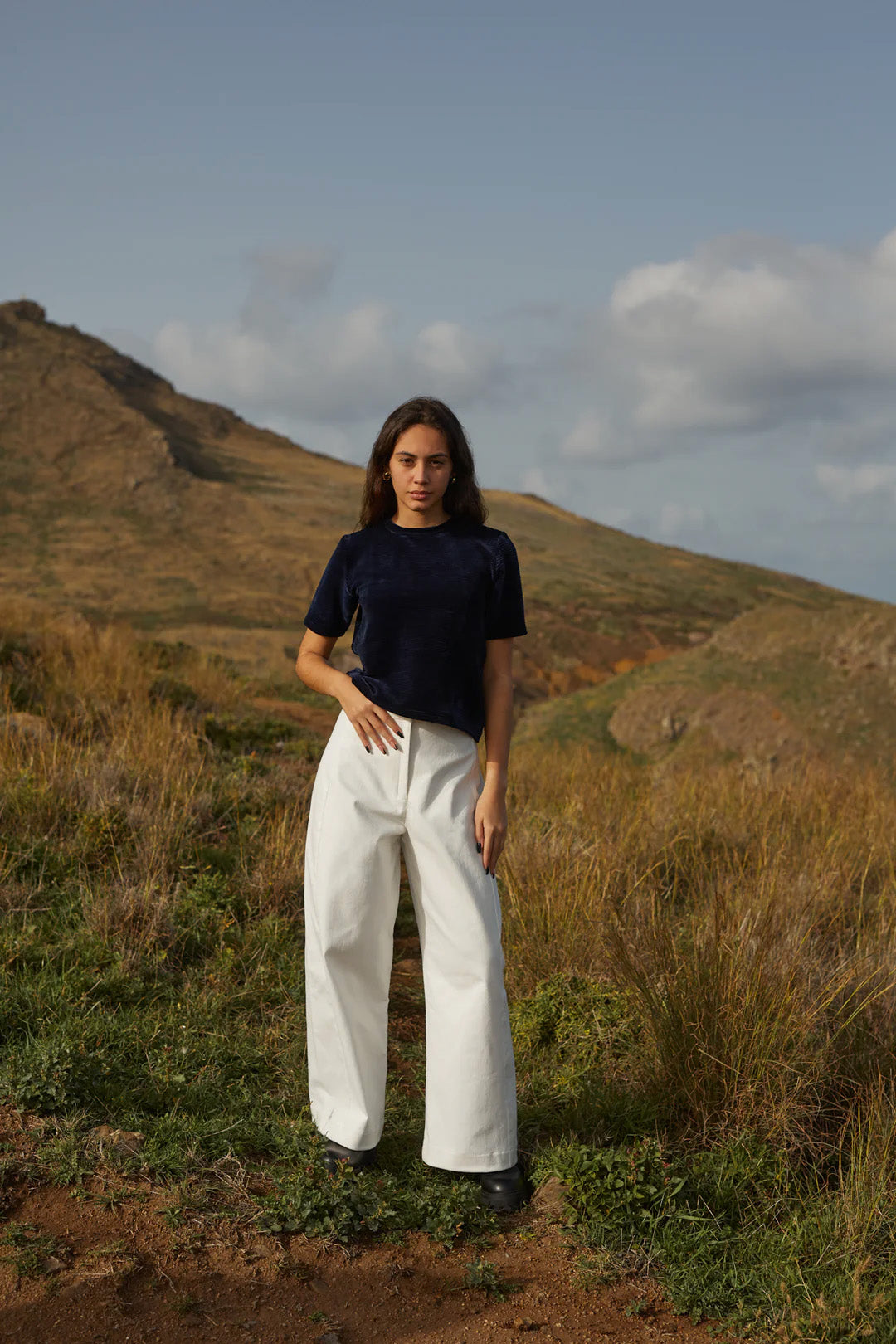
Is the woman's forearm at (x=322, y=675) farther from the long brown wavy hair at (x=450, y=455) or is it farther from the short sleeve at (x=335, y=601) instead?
the long brown wavy hair at (x=450, y=455)

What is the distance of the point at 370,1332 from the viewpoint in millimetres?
2461

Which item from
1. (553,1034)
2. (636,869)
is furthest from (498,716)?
(636,869)

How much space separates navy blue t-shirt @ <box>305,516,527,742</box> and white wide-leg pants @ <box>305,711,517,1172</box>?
Answer: 0.09 metres

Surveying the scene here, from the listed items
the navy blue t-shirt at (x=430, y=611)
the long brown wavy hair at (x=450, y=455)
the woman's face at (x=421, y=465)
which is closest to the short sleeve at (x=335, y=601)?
the navy blue t-shirt at (x=430, y=611)

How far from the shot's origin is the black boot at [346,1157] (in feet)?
9.75

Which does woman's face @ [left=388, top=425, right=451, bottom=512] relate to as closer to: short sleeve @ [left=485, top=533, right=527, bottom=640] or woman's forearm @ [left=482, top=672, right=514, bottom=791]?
short sleeve @ [left=485, top=533, right=527, bottom=640]

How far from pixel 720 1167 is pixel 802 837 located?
2.98 meters

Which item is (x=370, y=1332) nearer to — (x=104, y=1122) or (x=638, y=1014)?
(x=104, y=1122)

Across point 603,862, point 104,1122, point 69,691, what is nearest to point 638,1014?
point 603,862

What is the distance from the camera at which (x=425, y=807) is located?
2830 millimetres

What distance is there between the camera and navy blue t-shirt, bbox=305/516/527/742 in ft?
9.36

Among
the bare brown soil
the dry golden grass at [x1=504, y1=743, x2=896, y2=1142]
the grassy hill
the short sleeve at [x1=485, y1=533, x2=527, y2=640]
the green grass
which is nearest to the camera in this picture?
the bare brown soil

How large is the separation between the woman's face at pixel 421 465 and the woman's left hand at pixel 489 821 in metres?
0.83

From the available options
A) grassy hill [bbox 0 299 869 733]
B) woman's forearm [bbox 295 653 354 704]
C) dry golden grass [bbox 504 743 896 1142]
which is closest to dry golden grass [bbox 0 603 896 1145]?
dry golden grass [bbox 504 743 896 1142]
